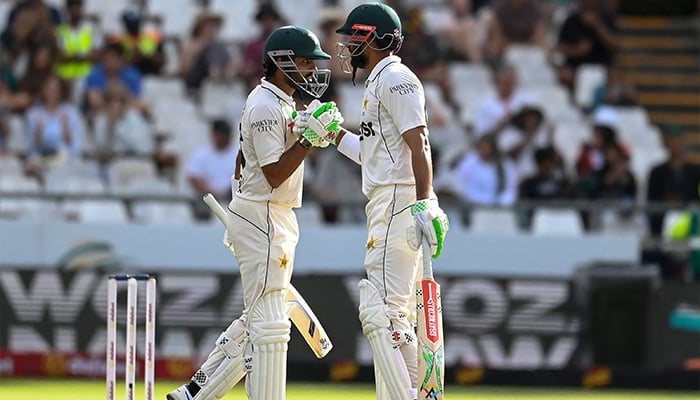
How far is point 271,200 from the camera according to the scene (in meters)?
7.41

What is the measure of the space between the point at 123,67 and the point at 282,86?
6522 mm

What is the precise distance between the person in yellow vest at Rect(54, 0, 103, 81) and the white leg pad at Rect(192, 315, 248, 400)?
657 cm

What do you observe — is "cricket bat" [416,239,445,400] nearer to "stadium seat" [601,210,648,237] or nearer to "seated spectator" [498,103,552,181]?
"stadium seat" [601,210,648,237]

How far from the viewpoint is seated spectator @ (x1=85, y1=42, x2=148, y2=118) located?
44.7ft

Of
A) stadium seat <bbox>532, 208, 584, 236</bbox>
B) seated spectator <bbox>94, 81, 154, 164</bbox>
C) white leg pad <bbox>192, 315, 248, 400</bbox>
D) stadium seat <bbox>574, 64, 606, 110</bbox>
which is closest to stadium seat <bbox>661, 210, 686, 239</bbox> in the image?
stadium seat <bbox>532, 208, 584, 236</bbox>

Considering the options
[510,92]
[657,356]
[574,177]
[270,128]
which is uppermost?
[510,92]

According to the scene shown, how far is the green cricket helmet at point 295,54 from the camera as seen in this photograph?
738 centimetres

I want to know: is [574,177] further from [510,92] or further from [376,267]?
[376,267]

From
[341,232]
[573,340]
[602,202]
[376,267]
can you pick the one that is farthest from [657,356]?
[376,267]

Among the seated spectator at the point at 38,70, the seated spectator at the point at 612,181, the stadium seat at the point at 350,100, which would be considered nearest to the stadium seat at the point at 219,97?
the stadium seat at the point at 350,100

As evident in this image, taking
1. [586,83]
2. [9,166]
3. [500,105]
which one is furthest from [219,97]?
[586,83]

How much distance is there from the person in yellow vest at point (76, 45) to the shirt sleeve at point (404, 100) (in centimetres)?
720

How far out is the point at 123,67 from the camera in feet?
45.2

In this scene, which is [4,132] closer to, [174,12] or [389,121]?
[174,12]
